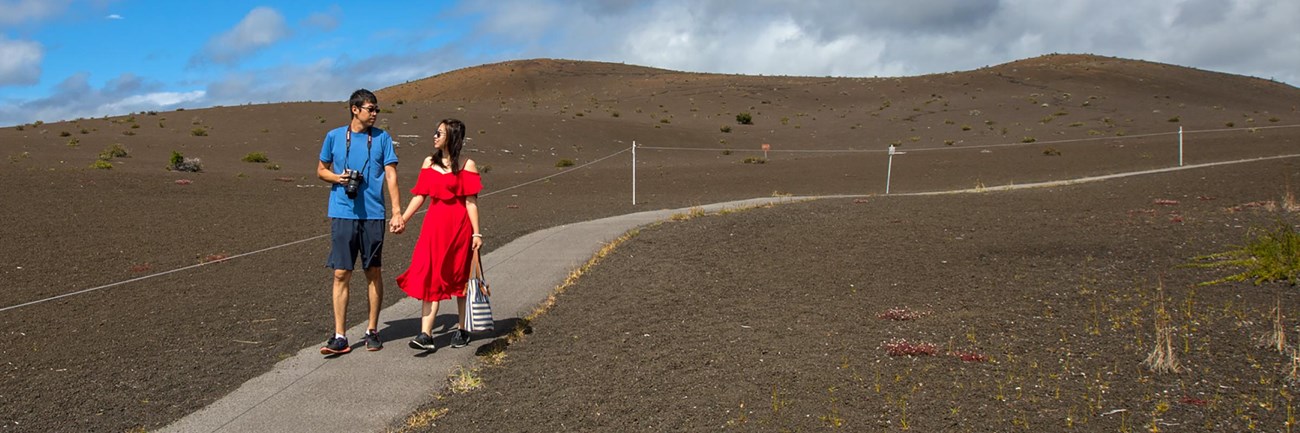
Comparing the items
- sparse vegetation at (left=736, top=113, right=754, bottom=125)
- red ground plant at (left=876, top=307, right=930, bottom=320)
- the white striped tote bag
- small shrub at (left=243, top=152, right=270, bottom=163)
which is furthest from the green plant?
sparse vegetation at (left=736, top=113, right=754, bottom=125)

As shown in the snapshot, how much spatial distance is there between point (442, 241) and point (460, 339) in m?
0.76

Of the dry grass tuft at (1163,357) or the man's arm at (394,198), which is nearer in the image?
the dry grass tuft at (1163,357)

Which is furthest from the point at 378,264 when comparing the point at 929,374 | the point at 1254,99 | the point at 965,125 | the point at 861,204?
the point at 1254,99

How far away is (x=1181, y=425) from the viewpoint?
4.15 metres

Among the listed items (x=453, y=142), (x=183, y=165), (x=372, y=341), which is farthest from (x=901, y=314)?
(x=183, y=165)

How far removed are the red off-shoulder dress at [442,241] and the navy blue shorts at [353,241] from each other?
10.5 inches

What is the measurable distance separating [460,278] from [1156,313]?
5.01m

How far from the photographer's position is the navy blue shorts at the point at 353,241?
19.7 feet

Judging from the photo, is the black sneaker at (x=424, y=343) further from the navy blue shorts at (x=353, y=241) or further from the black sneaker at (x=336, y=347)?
the navy blue shorts at (x=353, y=241)

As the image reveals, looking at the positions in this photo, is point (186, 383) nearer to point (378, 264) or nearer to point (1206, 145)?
point (378, 264)

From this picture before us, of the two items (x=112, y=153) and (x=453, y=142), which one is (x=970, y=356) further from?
(x=112, y=153)

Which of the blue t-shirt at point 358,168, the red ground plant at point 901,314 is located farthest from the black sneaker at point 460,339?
the red ground plant at point 901,314

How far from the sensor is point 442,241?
614cm

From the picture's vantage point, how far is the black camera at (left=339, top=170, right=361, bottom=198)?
5.83 meters
